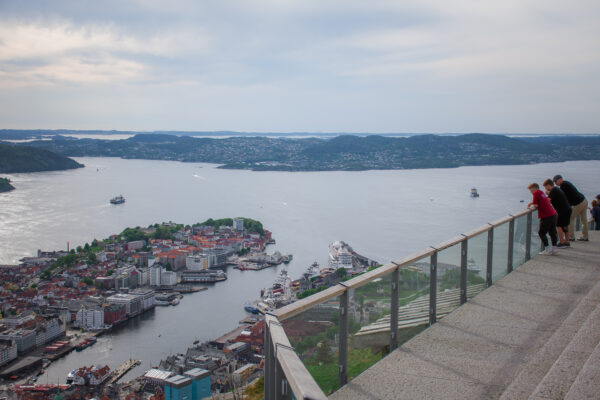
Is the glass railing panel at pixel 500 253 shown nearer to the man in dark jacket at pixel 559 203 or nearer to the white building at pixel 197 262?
the man in dark jacket at pixel 559 203

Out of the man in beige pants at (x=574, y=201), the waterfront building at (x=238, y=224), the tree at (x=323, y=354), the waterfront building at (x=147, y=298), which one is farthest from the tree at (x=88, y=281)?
the tree at (x=323, y=354)

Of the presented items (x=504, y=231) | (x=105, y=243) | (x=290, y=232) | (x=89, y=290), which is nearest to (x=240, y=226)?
(x=290, y=232)

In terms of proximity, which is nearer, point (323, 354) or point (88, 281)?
point (323, 354)

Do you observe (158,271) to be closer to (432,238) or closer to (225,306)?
(225,306)

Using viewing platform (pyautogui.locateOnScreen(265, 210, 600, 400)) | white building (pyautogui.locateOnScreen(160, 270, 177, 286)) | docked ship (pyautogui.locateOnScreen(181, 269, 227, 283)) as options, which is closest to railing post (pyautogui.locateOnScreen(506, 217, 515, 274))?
viewing platform (pyautogui.locateOnScreen(265, 210, 600, 400))

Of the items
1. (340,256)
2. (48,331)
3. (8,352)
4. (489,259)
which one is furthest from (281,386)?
(340,256)

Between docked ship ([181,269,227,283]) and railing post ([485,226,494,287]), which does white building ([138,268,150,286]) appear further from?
railing post ([485,226,494,287])

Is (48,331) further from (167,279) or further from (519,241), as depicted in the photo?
(519,241)
